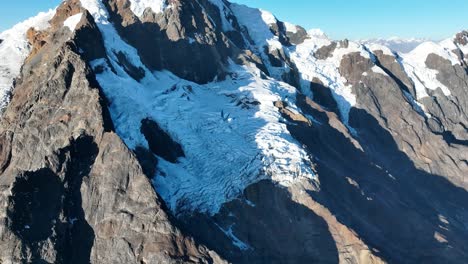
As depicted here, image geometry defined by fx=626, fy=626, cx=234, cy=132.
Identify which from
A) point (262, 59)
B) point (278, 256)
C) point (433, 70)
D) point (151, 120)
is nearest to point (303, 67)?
point (262, 59)

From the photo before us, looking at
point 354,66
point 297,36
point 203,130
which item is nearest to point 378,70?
point 354,66

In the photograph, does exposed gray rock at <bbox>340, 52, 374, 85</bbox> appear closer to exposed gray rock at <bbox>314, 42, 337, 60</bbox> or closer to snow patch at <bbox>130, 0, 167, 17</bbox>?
exposed gray rock at <bbox>314, 42, 337, 60</bbox>

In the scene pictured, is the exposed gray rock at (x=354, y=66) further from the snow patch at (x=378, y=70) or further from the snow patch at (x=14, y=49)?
the snow patch at (x=14, y=49)

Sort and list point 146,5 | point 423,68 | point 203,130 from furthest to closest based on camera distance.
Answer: point 423,68 < point 146,5 < point 203,130

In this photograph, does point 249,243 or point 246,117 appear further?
point 246,117

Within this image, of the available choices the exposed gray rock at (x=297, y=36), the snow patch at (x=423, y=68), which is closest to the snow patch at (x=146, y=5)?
the exposed gray rock at (x=297, y=36)

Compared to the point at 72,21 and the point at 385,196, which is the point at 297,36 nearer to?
the point at 385,196

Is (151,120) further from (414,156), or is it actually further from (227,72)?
(414,156)
